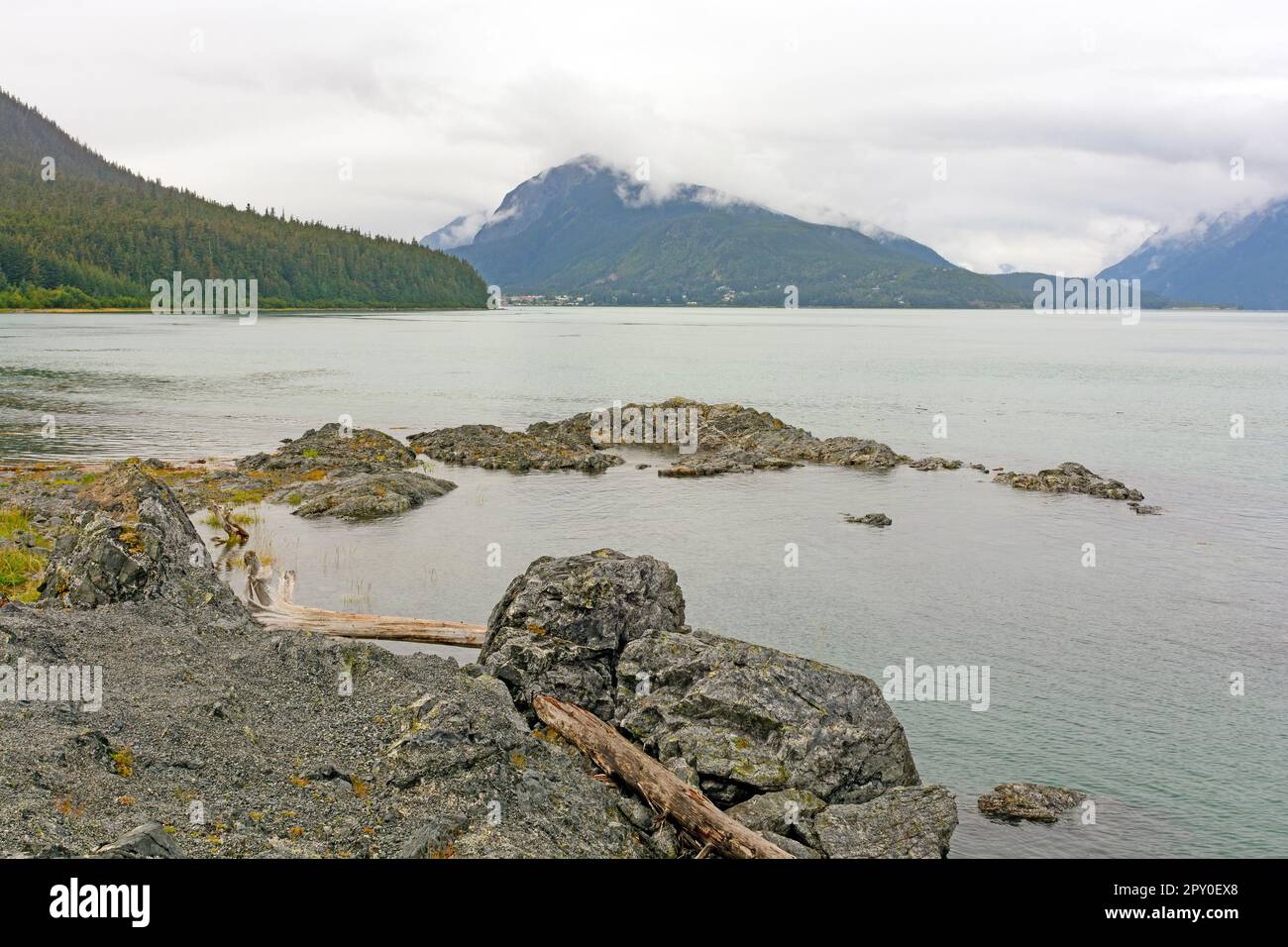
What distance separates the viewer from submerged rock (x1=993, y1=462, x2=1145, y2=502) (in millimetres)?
51938

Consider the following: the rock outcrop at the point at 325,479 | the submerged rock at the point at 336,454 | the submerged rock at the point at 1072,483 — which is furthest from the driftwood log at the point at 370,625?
the submerged rock at the point at 1072,483

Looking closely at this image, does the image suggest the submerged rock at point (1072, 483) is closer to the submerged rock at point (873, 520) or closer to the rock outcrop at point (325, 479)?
the submerged rock at point (873, 520)

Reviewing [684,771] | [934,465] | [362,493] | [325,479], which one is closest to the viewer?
[684,771]

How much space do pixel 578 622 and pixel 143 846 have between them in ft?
36.1

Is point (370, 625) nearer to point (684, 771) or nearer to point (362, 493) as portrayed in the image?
point (684, 771)

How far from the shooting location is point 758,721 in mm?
18781

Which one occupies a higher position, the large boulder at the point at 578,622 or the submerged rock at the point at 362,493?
the submerged rock at the point at 362,493

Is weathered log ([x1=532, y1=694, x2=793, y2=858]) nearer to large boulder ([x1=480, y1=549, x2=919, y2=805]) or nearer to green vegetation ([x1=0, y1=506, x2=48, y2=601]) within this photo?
large boulder ([x1=480, y1=549, x2=919, y2=805])

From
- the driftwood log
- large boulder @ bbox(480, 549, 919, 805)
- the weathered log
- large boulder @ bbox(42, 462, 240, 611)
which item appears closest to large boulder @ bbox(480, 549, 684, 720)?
large boulder @ bbox(480, 549, 919, 805)

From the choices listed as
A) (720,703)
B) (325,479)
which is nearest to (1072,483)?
(325,479)

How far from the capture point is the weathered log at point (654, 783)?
15086 millimetres

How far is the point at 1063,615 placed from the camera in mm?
31281

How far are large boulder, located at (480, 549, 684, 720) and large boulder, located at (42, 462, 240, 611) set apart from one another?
7066 millimetres

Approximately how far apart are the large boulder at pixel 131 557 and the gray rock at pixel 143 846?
11.3 meters
